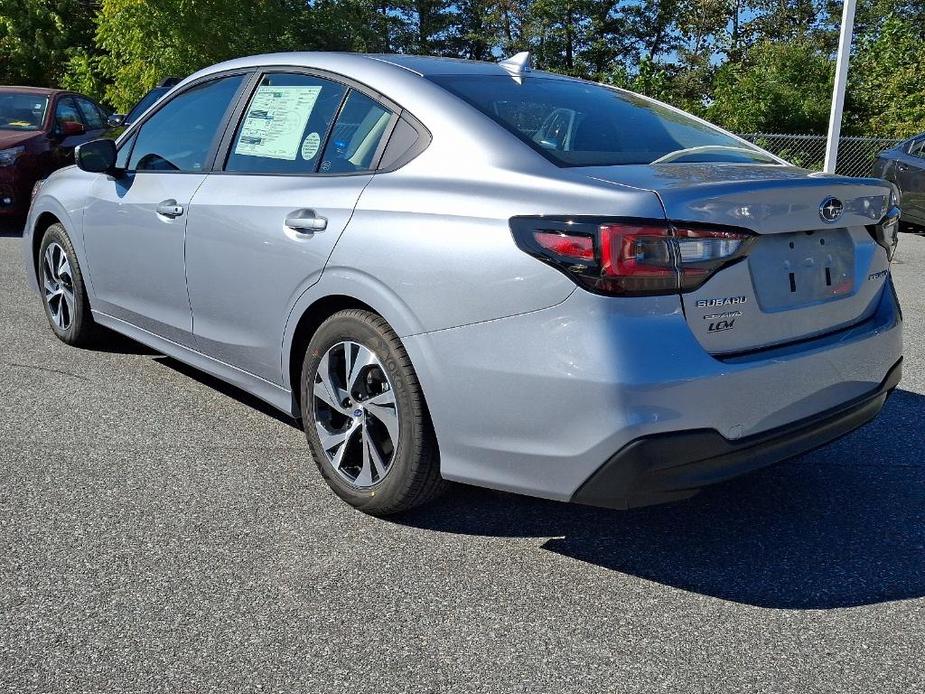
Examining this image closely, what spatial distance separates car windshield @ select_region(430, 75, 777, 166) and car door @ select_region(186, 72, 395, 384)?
425mm

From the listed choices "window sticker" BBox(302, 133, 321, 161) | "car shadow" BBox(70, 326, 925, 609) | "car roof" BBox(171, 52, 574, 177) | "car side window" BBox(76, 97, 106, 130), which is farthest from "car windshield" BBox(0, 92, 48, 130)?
"car shadow" BBox(70, 326, 925, 609)

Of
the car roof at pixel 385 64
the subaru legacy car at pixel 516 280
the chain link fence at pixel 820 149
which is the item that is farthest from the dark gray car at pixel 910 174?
the car roof at pixel 385 64

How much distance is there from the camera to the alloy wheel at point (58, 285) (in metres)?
5.46

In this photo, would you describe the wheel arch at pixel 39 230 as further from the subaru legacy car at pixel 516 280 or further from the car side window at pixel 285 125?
the car side window at pixel 285 125

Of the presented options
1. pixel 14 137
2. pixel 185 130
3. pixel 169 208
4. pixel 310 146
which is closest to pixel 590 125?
pixel 310 146

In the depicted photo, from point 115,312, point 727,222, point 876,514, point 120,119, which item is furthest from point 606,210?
point 120,119

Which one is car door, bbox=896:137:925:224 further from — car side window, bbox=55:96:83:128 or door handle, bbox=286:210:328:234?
door handle, bbox=286:210:328:234

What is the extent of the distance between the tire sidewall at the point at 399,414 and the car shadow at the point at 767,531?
0.63 ft

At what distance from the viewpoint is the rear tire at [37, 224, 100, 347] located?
5312 millimetres

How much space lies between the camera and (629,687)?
246cm

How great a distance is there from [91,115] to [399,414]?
11.4m

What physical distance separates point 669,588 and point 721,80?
2306 cm

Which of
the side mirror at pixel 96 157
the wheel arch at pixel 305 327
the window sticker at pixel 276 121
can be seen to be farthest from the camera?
the side mirror at pixel 96 157

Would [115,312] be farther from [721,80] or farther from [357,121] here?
[721,80]
